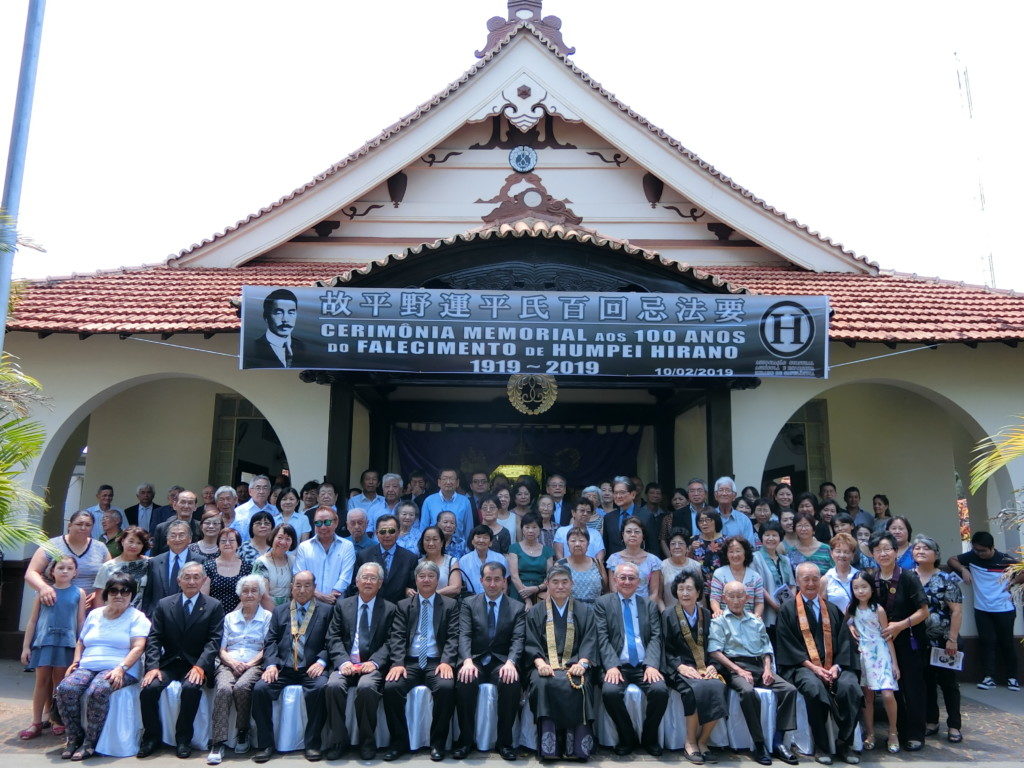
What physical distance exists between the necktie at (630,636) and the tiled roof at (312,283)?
3226 mm

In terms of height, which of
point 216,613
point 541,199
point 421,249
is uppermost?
point 541,199

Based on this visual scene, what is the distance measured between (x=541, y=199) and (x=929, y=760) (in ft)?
24.6

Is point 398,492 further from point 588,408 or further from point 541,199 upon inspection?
point 541,199

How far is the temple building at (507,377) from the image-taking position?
888cm

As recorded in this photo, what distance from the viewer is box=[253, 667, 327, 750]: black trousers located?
5.79 meters

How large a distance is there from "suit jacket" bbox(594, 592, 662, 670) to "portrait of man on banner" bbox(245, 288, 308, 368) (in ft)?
11.8

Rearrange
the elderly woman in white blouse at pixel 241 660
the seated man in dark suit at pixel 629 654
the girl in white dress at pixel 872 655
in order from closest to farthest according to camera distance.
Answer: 1. the elderly woman in white blouse at pixel 241 660
2. the seated man in dark suit at pixel 629 654
3. the girl in white dress at pixel 872 655

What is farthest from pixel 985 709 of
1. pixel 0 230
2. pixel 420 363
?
pixel 0 230

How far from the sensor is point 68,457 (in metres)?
11.8

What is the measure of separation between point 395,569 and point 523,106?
656 centimetres

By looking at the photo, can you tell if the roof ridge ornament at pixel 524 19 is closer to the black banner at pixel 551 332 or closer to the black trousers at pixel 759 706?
the black banner at pixel 551 332

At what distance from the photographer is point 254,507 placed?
7551mm

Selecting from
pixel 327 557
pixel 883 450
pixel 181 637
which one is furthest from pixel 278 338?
pixel 883 450

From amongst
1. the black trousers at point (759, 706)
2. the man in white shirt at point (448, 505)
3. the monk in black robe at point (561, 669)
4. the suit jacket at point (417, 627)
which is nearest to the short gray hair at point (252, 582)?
the suit jacket at point (417, 627)
